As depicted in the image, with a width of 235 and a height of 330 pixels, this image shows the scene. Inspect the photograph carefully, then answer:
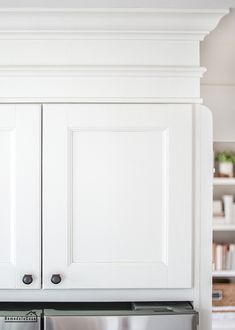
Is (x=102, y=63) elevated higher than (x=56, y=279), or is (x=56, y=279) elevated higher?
(x=102, y=63)

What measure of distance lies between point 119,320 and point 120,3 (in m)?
0.98

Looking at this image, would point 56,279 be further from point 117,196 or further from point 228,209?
point 228,209

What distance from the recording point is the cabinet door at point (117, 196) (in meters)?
1.52

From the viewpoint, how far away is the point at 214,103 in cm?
184

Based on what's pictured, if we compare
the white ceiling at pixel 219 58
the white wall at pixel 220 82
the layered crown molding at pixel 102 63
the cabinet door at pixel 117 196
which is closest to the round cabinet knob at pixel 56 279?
the cabinet door at pixel 117 196

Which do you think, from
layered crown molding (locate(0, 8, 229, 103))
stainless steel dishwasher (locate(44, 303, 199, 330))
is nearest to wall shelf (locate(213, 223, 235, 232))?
stainless steel dishwasher (locate(44, 303, 199, 330))

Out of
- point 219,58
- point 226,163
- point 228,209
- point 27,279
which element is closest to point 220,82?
point 219,58

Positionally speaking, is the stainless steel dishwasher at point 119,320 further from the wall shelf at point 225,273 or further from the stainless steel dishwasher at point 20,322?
the wall shelf at point 225,273

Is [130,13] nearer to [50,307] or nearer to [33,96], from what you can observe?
[33,96]

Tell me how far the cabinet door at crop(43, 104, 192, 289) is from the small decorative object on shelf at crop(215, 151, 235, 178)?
324 mm

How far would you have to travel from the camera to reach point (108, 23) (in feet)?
4.80

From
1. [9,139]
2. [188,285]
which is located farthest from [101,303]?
[9,139]

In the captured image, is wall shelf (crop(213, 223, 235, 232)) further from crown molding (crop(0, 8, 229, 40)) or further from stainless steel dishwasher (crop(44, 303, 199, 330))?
crown molding (crop(0, 8, 229, 40))

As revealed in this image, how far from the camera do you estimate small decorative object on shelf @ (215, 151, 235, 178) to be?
1.81 meters
